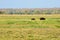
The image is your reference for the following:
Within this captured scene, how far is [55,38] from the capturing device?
21781mm

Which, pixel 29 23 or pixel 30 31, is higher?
pixel 30 31

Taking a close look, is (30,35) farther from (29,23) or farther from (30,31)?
(29,23)

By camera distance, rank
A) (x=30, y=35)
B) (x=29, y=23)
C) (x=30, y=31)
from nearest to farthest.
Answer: (x=30, y=35) < (x=30, y=31) < (x=29, y=23)

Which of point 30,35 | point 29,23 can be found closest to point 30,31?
point 30,35

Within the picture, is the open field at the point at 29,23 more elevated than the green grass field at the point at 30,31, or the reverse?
the green grass field at the point at 30,31

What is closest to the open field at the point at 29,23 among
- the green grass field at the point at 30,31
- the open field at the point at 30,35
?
the green grass field at the point at 30,31

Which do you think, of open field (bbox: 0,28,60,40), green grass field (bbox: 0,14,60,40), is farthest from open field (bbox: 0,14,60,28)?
open field (bbox: 0,28,60,40)

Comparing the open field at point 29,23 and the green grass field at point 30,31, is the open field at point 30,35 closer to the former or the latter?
the green grass field at point 30,31

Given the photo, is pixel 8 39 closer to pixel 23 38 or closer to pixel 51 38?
pixel 23 38

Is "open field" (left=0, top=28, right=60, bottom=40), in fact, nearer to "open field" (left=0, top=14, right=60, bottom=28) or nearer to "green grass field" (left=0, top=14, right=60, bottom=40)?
"green grass field" (left=0, top=14, right=60, bottom=40)

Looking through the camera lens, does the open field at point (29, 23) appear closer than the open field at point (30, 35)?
No

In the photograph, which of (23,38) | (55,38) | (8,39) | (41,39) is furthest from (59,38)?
(8,39)

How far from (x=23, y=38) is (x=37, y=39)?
1561 mm

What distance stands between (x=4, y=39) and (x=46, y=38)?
4315mm
